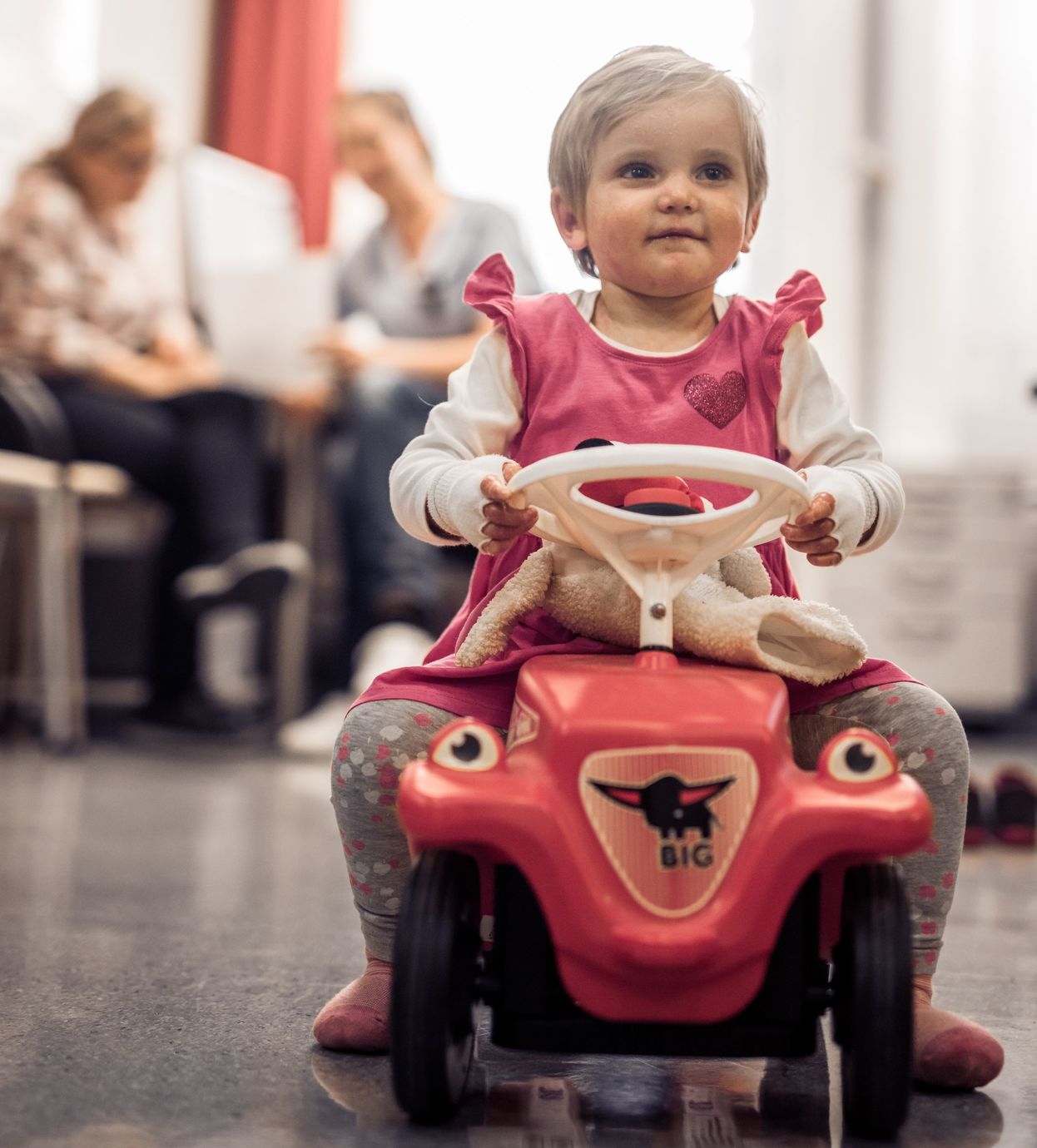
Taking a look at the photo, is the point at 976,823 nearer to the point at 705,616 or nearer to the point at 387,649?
the point at 387,649

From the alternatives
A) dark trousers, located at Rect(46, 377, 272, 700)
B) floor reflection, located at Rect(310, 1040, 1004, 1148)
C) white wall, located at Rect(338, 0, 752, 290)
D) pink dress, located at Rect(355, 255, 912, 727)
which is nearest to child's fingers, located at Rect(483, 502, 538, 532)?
pink dress, located at Rect(355, 255, 912, 727)

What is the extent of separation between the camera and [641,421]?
97cm

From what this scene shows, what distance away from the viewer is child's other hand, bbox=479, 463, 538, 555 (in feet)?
2.75

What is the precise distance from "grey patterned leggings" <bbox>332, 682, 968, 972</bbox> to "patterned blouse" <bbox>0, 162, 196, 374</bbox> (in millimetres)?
1945

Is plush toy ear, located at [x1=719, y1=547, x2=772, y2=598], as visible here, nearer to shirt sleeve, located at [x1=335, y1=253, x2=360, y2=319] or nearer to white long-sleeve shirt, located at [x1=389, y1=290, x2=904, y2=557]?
white long-sleeve shirt, located at [x1=389, y1=290, x2=904, y2=557]

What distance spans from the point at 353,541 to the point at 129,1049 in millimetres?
1776

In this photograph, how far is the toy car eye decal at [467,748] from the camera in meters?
0.75

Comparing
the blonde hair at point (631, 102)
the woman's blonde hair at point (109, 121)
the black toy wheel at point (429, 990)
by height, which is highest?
the woman's blonde hair at point (109, 121)

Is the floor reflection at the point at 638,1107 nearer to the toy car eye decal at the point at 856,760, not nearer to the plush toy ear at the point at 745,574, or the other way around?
the toy car eye decal at the point at 856,760

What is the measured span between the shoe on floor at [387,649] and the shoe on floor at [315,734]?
77 millimetres

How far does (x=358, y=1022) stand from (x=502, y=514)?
318mm

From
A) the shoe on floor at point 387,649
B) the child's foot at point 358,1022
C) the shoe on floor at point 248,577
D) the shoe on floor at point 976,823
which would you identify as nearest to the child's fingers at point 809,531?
the child's foot at point 358,1022

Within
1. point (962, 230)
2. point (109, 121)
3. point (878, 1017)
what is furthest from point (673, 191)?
point (962, 230)

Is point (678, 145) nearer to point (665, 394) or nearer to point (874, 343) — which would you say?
point (665, 394)
